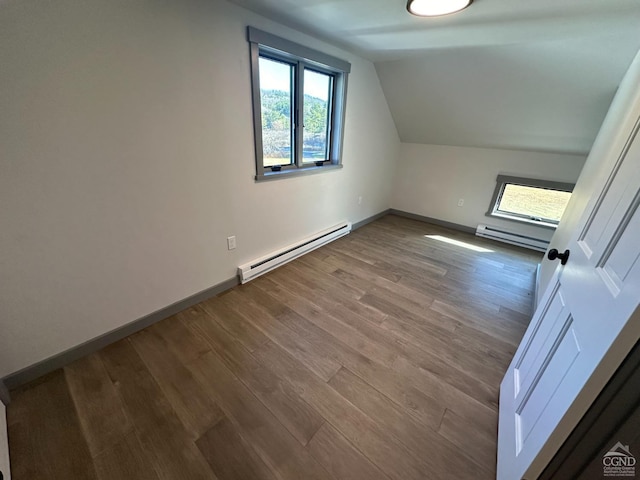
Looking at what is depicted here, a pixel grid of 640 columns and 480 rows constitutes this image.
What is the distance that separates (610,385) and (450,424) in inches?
34.2

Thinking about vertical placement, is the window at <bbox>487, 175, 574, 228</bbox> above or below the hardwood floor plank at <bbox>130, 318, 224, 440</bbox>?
above

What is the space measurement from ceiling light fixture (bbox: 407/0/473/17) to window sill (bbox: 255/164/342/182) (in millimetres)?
1440

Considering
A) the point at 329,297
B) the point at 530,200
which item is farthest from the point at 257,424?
the point at 530,200

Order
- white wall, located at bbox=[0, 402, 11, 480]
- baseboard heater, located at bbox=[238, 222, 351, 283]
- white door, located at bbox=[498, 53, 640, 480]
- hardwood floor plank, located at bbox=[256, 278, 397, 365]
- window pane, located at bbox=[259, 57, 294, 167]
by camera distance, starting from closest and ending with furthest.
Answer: white door, located at bbox=[498, 53, 640, 480] → white wall, located at bbox=[0, 402, 11, 480] → hardwood floor plank, located at bbox=[256, 278, 397, 365] → window pane, located at bbox=[259, 57, 294, 167] → baseboard heater, located at bbox=[238, 222, 351, 283]

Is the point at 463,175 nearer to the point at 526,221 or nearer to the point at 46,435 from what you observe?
the point at 526,221

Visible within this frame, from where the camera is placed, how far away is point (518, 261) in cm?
301

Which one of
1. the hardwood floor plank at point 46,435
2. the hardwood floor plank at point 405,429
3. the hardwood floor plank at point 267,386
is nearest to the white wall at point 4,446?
the hardwood floor plank at point 46,435

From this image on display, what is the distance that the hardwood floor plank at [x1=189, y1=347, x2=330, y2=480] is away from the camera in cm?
110

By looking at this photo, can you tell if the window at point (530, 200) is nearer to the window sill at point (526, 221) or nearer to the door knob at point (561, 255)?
the window sill at point (526, 221)

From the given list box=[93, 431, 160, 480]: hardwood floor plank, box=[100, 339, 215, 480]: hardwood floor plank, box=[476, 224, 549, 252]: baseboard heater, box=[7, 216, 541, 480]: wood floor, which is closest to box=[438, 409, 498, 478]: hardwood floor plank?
box=[7, 216, 541, 480]: wood floor

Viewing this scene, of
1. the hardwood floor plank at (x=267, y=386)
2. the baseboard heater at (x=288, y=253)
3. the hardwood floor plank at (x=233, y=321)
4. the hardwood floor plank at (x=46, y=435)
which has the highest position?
the baseboard heater at (x=288, y=253)

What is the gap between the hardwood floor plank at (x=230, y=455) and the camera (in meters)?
1.08

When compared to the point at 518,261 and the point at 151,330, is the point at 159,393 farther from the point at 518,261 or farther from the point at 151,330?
the point at 518,261

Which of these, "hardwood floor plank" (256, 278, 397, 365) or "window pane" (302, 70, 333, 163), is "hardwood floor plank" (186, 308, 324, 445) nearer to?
"hardwood floor plank" (256, 278, 397, 365)
